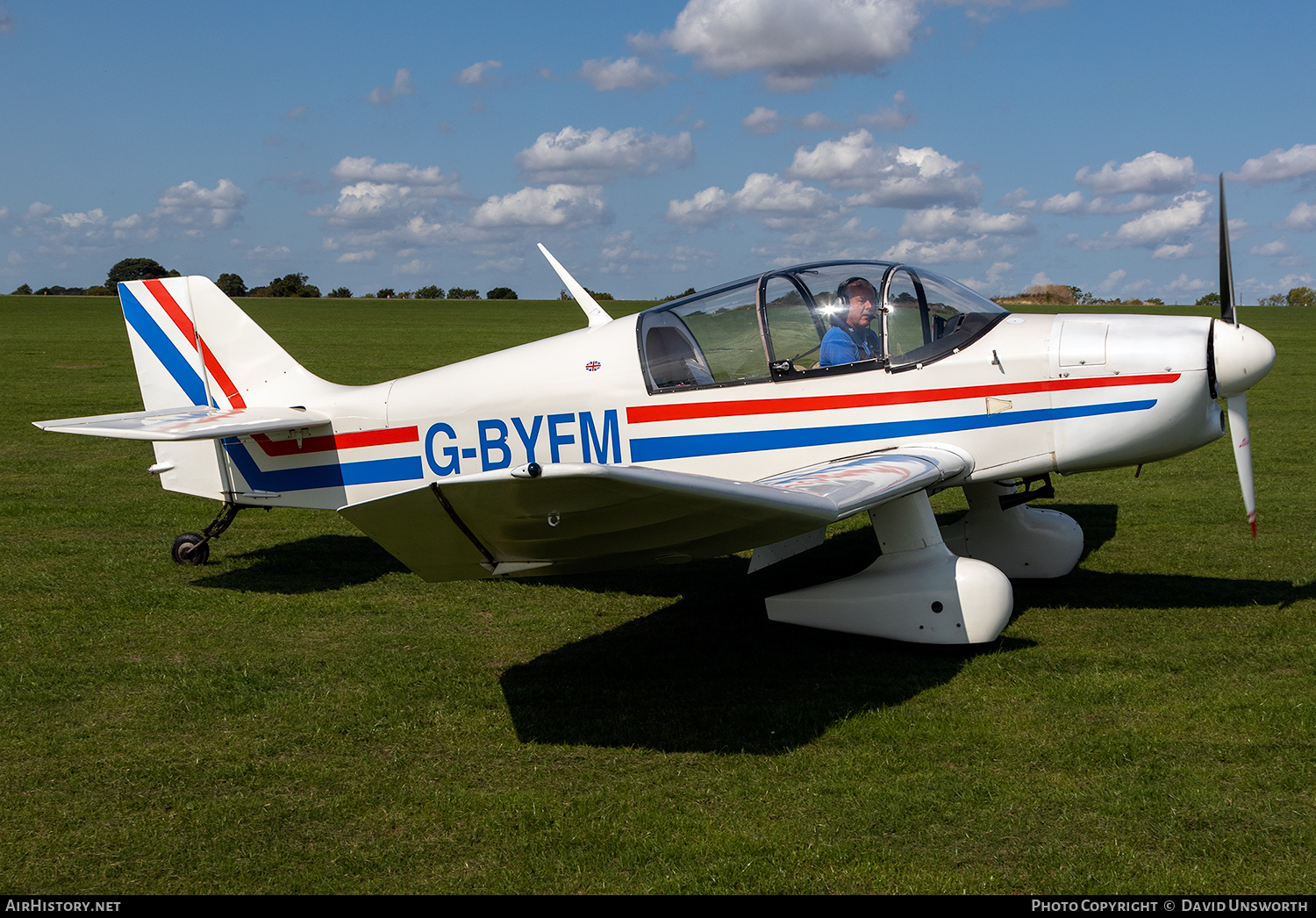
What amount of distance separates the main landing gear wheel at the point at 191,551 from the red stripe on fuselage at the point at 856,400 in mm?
3796

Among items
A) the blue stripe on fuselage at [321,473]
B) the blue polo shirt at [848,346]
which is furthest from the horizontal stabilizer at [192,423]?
the blue polo shirt at [848,346]

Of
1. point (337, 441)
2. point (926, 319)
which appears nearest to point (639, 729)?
point (926, 319)

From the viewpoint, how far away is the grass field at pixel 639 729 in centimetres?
329

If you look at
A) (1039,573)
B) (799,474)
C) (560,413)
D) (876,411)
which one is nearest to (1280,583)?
(1039,573)

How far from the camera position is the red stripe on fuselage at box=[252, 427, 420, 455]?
6422 mm

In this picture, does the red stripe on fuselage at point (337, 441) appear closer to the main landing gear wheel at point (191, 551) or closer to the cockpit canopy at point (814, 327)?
the main landing gear wheel at point (191, 551)

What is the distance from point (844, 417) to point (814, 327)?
0.61 meters

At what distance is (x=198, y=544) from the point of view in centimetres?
738

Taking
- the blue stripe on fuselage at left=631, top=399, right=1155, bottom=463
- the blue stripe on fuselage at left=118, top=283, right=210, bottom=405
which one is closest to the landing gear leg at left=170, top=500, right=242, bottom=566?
the blue stripe on fuselage at left=118, top=283, right=210, bottom=405

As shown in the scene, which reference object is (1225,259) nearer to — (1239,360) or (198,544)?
(1239,360)

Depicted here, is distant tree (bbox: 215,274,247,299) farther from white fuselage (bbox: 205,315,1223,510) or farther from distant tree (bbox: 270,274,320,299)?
white fuselage (bbox: 205,315,1223,510)

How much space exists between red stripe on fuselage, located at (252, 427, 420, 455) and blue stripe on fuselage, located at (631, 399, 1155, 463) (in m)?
1.65

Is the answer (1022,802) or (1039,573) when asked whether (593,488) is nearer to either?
(1022,802)

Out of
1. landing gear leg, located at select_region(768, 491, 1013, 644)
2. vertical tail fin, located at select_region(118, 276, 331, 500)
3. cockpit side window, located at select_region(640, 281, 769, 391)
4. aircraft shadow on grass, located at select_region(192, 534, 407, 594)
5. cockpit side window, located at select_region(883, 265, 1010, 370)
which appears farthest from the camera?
vertical tail fin, located at select_region(118, 276, 331, 500)
